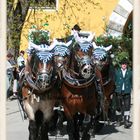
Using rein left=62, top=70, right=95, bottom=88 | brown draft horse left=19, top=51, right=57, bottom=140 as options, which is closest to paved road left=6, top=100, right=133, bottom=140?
brown draft horse left=19, top=51, right=57, bottom=140

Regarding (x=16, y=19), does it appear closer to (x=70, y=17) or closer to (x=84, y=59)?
(x=70, y=17)

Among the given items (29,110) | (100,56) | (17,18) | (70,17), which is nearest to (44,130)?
(29,110)

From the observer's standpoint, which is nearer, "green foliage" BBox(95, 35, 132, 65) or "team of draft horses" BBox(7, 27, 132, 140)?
"team of draft horses" BBox(7, 27, 132, 140)

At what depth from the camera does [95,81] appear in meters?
6.61

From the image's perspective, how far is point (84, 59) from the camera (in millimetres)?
6148

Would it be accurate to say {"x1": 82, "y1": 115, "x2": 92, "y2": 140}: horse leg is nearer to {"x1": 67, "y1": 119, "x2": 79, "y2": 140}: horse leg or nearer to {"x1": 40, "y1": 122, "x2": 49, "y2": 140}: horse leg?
{"x1": 67, "y1": 119, "x2": 79, "y2": 140}: horse leg

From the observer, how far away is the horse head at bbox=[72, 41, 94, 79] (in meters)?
6.11

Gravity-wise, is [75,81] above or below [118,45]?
below

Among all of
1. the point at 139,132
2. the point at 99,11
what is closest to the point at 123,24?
the point at 99,11

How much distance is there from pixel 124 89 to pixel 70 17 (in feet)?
16.8

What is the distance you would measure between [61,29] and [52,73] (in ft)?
21.6

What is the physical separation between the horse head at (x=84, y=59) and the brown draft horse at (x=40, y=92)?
0.29 meters

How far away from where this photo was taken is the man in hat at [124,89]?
862cm

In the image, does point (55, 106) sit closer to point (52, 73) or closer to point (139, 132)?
point (52, 73)
